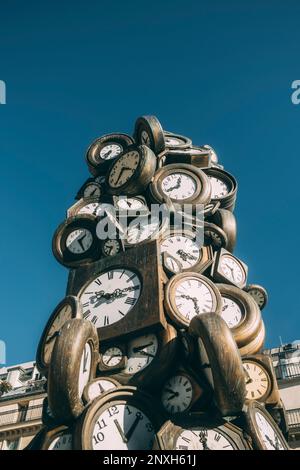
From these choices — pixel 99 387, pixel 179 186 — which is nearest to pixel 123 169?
pixel 179 186

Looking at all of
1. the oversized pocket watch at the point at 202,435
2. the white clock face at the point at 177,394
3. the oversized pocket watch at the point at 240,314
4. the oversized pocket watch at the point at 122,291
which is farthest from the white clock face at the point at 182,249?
the oversized pocket watch at the point at 202,435

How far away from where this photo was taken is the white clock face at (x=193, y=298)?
9.45 m

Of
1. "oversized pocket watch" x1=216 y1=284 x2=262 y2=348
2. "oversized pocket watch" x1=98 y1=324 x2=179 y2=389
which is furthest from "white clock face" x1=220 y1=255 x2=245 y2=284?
"oversized pocket watch" x1=98 y1=324 x2=179 y2=389

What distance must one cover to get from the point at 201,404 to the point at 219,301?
2.02 meters

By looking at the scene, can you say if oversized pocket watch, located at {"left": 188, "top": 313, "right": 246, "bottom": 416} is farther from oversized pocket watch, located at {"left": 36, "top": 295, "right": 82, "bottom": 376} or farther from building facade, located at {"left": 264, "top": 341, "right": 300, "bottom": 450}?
building facade, located at {"left": 264, "top": 341, "right": 300, "bottom": 450}

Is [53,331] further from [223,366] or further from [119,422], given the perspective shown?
[223,366]

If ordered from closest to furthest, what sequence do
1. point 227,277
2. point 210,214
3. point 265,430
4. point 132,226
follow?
point 265,430, point 227,277, point 132,226, point 210,214

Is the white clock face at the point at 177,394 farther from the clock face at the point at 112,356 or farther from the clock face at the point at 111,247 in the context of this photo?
Result: the clock face at the point at 111,247

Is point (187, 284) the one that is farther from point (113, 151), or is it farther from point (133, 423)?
point (113, 151)

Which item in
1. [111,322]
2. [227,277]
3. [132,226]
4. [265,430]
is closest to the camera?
[265,430]

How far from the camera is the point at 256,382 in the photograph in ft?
31.5

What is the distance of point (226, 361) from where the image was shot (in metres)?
7.63

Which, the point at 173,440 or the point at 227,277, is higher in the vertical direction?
the point at 227,277
